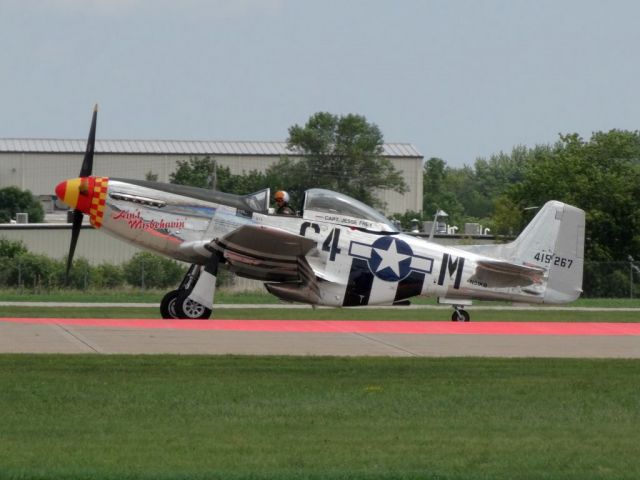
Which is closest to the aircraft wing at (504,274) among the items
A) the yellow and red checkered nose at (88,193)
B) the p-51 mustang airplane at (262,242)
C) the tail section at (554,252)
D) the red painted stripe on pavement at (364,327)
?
the tail section at (554,252)

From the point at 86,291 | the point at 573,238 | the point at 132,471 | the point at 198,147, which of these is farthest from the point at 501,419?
the point at 198,147

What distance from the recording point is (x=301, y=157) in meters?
77.2

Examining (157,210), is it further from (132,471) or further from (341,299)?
(132,471)

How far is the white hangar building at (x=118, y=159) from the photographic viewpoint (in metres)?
82.3

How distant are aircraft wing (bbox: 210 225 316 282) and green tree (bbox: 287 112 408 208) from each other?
51.7 meters

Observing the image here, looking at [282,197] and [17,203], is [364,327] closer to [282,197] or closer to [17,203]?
[282,197]

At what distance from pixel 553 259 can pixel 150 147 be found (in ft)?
205

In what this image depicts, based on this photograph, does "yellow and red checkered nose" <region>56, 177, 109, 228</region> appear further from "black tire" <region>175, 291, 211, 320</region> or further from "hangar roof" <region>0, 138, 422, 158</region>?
"hangar roof" <region>0, 138, 422, 158</region>

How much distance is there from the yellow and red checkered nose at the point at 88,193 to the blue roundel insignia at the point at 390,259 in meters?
4.78

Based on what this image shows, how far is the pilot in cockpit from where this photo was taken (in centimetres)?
2205

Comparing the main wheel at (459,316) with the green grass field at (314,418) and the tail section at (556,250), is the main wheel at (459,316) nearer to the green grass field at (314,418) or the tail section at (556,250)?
the tail section at (556,250)

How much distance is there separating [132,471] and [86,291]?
3414 cm

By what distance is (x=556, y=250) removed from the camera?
957 inches

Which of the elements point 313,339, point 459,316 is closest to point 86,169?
point 313,339
